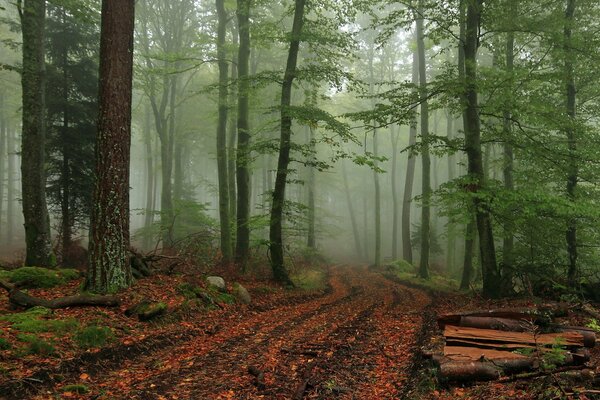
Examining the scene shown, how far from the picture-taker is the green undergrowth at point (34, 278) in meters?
8.15

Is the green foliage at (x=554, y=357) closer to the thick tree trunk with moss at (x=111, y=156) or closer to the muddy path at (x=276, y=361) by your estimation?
the muddy path at (x=276, y=361)

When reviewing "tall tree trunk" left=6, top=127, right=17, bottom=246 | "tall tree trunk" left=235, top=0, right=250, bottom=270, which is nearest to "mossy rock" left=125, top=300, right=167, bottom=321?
"tall tree trunk" left=235, top=0, right=250, bottom=270

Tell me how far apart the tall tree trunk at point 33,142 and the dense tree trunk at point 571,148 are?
14178 mm

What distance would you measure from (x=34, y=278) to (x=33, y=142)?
4018 mm

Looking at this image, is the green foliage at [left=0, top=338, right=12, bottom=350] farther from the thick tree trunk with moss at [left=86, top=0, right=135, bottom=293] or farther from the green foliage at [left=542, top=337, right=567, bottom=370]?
the green foliage at [left=542, top=337, right=567, bottom=370]

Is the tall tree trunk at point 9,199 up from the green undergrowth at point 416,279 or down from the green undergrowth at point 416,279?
up

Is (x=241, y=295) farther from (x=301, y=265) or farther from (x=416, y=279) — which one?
(x=416, y=279)

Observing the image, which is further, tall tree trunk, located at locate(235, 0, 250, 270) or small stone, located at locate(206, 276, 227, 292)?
tall tree trunk, located at locate(235, 0, 250, 270)

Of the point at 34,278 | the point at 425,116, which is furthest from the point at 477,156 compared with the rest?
the point at 34,278

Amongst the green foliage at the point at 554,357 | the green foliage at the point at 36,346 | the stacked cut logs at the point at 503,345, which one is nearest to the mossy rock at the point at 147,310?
the green foliage at the point at 36,346

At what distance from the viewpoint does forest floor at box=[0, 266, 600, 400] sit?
451 cm

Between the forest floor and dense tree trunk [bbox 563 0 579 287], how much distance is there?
301 centimetres

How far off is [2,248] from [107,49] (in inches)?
937

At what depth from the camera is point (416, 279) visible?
18.9 meters
